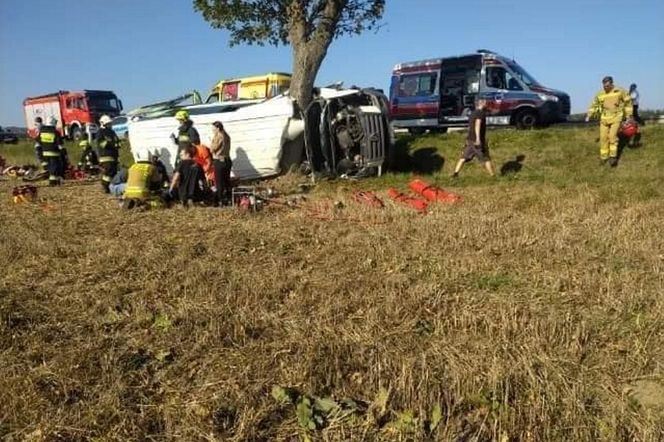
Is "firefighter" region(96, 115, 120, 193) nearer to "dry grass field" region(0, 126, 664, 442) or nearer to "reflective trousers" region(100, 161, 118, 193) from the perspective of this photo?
"reflective trousers" region(100, 161, 118, 193)

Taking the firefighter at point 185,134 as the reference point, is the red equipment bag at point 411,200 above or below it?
below

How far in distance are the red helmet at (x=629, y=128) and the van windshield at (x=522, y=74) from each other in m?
3.96

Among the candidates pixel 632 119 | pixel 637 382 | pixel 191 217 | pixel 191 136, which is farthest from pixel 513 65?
pixel 637 382

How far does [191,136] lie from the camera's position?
31.1 ft

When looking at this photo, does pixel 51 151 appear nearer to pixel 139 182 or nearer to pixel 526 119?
pixel 139 182

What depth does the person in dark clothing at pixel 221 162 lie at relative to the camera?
9.27 m

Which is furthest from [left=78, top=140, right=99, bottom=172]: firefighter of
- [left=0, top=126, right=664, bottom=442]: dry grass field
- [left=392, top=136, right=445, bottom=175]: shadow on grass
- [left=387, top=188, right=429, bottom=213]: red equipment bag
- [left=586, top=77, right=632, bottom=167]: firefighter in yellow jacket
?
[left=586, top=77, right=632, bottom=167]: firefighter in yellow jacket

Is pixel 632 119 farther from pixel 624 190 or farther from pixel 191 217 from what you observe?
pixel 191 217

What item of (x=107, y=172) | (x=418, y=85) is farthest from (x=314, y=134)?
(x=418, y=85)

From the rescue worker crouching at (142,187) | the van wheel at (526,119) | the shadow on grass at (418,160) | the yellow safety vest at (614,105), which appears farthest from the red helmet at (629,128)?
the rescue worker crouching at (142,187)

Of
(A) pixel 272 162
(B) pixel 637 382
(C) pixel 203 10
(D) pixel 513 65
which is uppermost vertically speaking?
(C) pixel 203 10

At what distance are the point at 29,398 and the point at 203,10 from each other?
10.6 metres

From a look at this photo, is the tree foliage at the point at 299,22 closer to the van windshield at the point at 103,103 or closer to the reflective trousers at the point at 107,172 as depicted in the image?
the reflective trousers at the point at 107,172

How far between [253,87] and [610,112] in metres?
11.2
